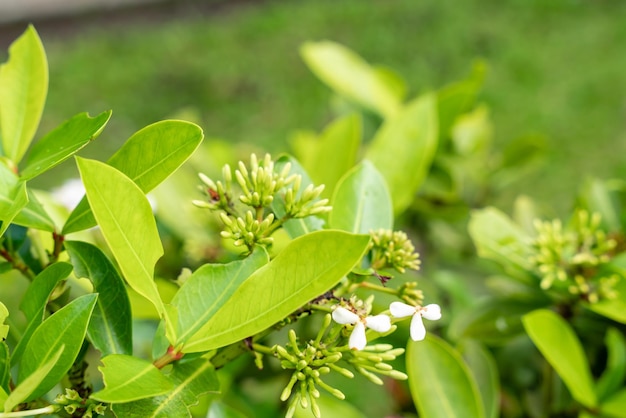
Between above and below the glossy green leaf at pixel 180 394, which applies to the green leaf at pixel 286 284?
above

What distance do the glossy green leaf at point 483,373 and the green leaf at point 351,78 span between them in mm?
515

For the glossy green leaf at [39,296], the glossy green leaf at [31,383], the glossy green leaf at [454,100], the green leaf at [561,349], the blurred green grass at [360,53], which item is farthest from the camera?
the blurred green grass at [360,53]

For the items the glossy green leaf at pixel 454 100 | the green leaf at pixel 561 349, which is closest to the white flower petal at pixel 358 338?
the green leaf at pixel 561 349

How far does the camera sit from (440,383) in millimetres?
896

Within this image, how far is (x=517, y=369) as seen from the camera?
1179 millimetres

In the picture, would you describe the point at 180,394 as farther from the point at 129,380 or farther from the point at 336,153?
the point at 336,153

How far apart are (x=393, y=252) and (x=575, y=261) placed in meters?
0.35

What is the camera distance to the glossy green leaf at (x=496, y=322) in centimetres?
108

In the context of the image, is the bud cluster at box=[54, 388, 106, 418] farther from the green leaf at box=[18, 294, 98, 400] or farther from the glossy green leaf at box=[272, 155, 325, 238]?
the glossy green leaf at box=[272, 155, 325, 238]

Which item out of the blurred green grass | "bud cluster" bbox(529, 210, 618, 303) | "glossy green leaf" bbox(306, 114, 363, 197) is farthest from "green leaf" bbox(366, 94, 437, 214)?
the blurred green grass

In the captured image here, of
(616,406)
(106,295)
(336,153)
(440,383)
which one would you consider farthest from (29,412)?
(616,406)

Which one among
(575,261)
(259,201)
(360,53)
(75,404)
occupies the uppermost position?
(259,201)

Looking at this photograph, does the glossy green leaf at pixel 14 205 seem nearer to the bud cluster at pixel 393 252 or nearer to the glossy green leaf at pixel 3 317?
the glossy green leaf at pixel 3 317

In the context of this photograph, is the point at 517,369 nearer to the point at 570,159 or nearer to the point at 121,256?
the point at 121,256
